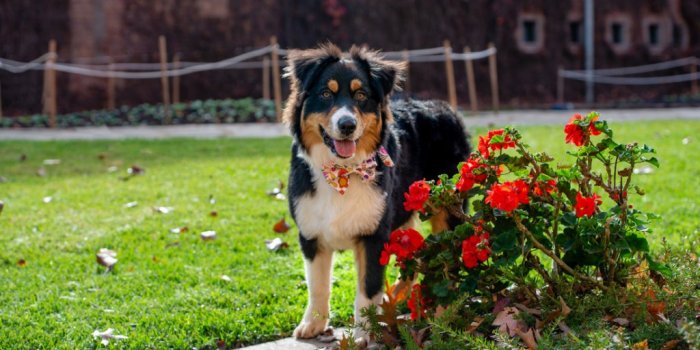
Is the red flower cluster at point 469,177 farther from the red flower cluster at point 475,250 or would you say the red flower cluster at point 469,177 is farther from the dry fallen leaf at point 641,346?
the dry fallen leaf at point 641,346

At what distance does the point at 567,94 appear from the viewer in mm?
26969

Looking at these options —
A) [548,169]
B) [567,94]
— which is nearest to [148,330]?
[548,169]

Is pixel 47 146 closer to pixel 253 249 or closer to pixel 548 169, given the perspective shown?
pixel 253 249

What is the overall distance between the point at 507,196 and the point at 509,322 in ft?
2.03

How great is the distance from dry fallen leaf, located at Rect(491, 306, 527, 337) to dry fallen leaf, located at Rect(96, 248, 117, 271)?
293 cm

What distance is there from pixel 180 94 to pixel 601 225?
17896mm

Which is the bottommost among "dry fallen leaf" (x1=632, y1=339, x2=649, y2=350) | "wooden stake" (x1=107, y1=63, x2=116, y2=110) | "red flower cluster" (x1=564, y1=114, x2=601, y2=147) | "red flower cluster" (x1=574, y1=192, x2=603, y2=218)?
"dry fallen leaf" (x1=632, y1=339, x2=649, y2=350)

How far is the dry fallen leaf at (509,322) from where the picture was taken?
365cm

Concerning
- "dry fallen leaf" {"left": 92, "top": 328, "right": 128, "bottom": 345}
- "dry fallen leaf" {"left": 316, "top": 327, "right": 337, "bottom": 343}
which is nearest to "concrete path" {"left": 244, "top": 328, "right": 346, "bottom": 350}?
"dry fallen leaf" {"left": 316, "top": 327, "right": 337, "bottom": 343}

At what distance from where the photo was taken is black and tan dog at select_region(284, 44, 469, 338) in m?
4.19

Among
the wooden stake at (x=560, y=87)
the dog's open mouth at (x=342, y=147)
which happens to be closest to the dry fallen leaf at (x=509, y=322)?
the dog's open mouth at (x=342, y=147)

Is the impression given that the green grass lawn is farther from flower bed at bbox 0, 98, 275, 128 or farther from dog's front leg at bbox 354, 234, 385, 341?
flower bed at bbox 0, 98, 275, 128

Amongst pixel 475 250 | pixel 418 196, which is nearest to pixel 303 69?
pixel 418 196

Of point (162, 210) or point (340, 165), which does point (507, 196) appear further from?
point (162, 210)
